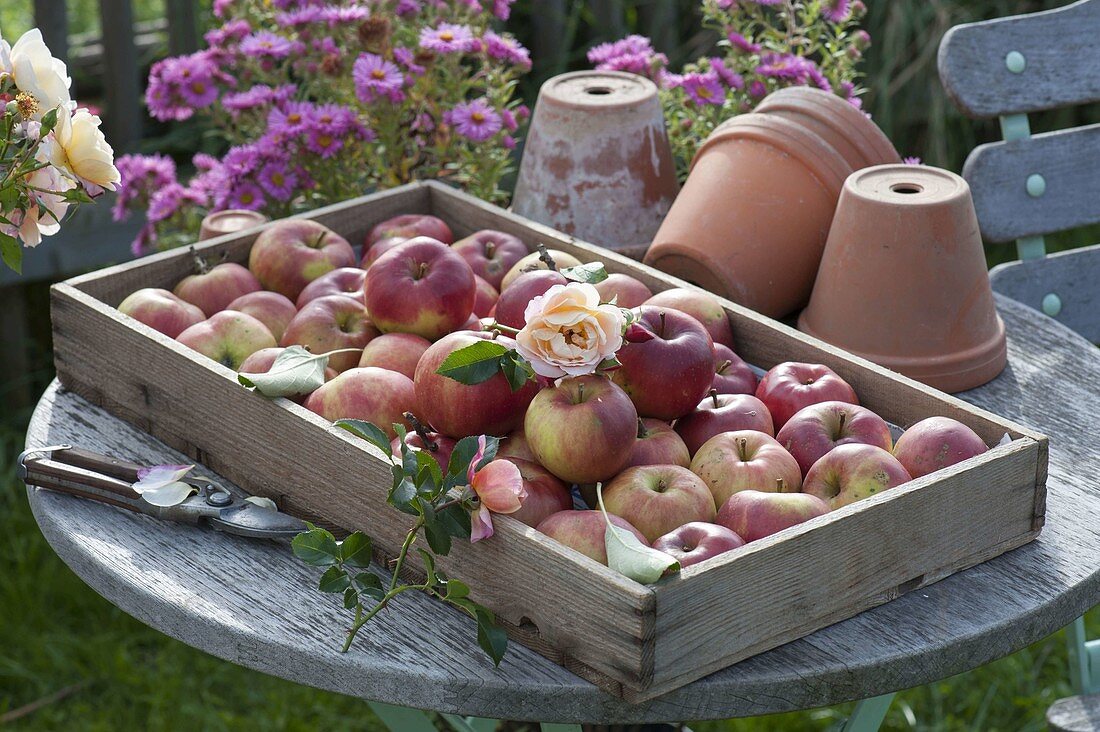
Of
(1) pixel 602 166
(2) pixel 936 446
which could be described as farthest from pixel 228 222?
(2) pixel 936 446

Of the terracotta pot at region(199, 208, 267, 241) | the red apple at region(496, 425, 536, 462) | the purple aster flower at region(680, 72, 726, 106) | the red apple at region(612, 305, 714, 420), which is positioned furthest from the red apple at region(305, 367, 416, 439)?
the purple aster flower at region(680, 72, 726, 106)

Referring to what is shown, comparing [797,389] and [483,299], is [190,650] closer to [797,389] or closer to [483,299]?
[483,299]

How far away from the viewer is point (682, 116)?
2.23 meters

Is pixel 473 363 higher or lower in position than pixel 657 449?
higher

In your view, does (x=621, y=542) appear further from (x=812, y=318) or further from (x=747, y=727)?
(x=747, y=727)

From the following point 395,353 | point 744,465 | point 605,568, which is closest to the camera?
point 605,568

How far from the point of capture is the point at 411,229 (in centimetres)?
186

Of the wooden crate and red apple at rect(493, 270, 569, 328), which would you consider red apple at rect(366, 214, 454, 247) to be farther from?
red apple at rect(493, 270, 569, 328)

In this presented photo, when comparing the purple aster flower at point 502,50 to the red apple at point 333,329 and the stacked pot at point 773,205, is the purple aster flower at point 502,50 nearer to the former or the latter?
the stacked pot at point 773,205

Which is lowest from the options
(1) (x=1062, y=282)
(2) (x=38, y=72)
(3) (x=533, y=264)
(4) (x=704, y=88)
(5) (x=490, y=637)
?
(1) (x=1062, y=282)

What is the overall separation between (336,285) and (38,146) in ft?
1.94

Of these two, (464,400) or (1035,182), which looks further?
(1035,182)

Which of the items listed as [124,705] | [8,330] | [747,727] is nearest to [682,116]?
[747,727]

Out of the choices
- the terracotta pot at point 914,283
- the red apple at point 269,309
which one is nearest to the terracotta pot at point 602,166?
the terracotta pot at point 914,283
